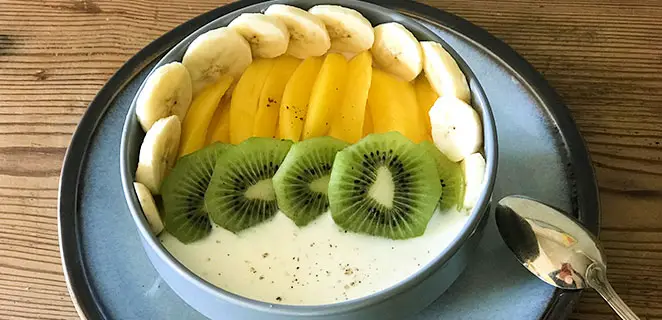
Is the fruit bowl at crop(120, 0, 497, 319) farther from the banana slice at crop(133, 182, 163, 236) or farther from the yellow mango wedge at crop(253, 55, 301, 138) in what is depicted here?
the yellow mango wedge at crop(253, 55, 301, 138)

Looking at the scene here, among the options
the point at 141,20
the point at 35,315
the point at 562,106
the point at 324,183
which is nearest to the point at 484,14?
the point at 562,106

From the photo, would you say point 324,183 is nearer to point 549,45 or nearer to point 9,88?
point 549,45

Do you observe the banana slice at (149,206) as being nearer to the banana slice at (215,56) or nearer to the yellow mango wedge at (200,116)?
the yellow mango wedge at (200,116)

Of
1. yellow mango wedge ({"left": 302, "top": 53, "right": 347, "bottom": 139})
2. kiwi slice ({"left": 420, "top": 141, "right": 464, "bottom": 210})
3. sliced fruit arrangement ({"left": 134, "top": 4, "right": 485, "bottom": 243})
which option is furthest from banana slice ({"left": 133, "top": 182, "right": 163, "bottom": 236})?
kiwi slice ({"left": 420, "top": 141, "right": 464, "bottom": 210})

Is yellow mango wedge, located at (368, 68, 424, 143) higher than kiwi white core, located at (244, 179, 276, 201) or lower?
higher

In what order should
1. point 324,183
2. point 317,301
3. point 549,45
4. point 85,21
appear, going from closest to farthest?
point 317,301, point 324,183, point 549,45, point 85,21

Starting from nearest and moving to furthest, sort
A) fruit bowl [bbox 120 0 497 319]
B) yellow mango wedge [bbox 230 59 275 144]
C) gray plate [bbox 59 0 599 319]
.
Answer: fruit bowl [bbox 120 0 497 319]
gray plate [bbox 59 0 599 319]
yellow mango wedge [bbox 230 59 275 144]

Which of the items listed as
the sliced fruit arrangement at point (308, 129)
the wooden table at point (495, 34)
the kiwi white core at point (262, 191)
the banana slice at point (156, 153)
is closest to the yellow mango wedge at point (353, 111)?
the sliced fruit arrangement at point (308, 129)
